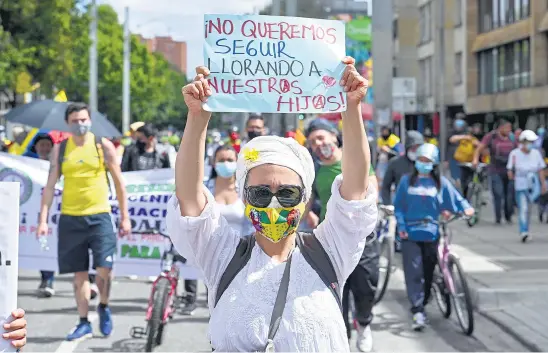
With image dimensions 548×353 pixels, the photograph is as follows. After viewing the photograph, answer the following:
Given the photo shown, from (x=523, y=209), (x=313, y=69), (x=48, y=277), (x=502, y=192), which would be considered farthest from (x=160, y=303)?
(x=502, y=192)

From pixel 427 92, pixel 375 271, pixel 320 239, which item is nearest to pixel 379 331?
pixel 375 271

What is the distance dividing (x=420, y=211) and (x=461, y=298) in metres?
0.84

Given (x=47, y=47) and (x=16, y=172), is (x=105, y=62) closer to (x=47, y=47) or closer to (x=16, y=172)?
(x=47, y=47)

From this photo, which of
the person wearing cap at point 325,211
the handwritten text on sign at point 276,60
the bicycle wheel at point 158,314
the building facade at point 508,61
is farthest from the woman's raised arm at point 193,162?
the building facade at point 508,61

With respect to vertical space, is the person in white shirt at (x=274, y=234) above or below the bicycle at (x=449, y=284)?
above

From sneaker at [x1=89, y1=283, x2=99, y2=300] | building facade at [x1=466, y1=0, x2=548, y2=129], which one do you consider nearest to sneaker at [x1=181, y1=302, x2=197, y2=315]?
sneaker at [x1=89, y1=283, x2=99, y2=300]

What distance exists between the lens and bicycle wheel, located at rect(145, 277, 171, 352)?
8250mm

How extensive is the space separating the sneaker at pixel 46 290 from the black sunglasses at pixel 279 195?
8.26 m

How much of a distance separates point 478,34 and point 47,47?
2331 cm

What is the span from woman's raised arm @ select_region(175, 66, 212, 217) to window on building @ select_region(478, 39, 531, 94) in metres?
37.7

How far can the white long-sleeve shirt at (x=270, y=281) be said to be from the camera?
11.3ft

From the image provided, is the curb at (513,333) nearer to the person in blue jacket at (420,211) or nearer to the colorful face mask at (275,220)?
the person in blue jacket at (420,211)

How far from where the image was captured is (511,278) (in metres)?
11.6

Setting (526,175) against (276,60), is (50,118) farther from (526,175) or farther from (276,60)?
(276,60)
